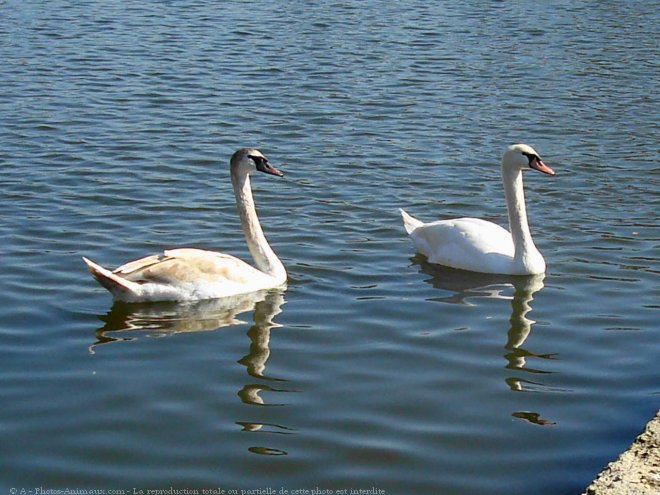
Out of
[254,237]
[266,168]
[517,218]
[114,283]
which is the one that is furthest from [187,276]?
[517,218]

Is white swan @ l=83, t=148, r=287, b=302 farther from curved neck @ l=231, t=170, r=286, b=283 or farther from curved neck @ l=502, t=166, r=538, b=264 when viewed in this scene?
curved neck @ l=502, t=166, r=538, b=264

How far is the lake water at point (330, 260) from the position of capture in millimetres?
6430

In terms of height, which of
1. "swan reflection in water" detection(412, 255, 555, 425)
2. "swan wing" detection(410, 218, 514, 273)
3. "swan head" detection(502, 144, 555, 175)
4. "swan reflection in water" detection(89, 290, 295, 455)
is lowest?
"swan reflection in water" detection(412, 255, 555, 425)

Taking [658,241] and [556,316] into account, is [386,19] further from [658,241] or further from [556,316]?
[556,316]

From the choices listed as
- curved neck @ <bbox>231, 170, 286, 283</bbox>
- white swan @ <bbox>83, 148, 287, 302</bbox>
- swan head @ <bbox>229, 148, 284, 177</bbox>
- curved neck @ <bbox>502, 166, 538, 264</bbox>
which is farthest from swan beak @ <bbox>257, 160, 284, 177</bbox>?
curved neck @ <bbox>502, 166, 538, 264</bbox>

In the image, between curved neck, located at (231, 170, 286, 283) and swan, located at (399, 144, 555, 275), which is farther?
swan, located at (399, 144, 555, 275)

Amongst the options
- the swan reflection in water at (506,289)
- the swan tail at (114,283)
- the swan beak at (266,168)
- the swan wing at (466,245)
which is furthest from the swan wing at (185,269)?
the swan wing at (466,245)

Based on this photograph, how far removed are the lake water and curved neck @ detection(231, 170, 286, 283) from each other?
0.65 feet

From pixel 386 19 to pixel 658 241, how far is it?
447 inches

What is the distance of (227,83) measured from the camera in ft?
54.0

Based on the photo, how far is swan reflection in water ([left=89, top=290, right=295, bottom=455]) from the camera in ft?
25.8

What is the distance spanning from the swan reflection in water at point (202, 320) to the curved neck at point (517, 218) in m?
1.86

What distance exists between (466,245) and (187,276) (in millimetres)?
2287

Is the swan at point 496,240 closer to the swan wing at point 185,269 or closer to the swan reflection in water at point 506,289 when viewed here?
the swan reflection in water at point 506,289
